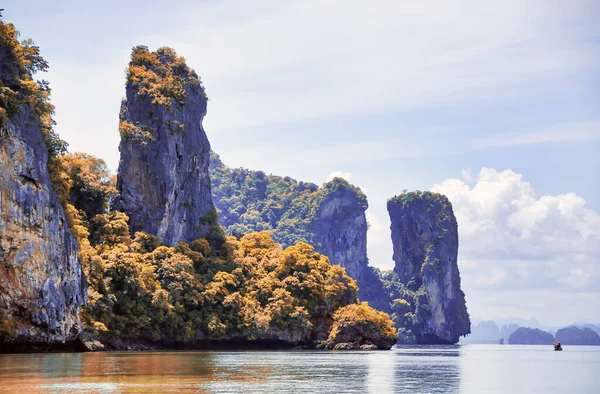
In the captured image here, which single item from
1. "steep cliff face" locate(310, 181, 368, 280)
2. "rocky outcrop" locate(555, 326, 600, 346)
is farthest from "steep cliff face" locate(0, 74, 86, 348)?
"rocky outcrop" locate(555, 326, 600, 346)

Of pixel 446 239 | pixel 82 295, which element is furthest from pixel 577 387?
pixel 446 239

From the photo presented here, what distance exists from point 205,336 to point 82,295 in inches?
706

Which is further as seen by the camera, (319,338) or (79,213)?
(319,338)

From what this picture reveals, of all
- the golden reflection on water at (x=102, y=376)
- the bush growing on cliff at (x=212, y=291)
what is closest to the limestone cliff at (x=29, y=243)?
the golden reflection on water at (x=102, y=376)

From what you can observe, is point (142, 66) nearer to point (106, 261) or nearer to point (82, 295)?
point (106, 261)

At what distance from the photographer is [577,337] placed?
190500 millimetres

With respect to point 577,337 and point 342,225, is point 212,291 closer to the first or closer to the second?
point 342,225

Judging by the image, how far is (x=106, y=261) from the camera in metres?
72.4

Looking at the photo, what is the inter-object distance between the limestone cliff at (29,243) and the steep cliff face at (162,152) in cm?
2689

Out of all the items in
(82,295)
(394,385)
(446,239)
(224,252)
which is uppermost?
(446,239)

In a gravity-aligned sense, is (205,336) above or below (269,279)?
below

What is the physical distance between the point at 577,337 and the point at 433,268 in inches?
1715

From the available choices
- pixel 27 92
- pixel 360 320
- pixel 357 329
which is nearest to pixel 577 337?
pixel 357 329

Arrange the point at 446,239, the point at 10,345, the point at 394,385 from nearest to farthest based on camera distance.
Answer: the point at 394,385 → the point at 10,345 → the point at 446,239
